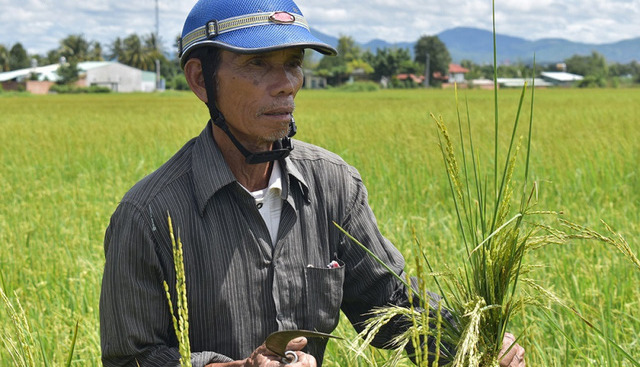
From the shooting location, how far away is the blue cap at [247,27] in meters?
1.65

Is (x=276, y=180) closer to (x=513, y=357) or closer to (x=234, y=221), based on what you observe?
(x=234, y=221)

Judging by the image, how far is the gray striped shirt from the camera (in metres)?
1.65

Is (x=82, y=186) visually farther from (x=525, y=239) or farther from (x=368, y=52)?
(x=368, y=52)

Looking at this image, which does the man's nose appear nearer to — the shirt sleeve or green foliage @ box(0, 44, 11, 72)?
the shirt sleeve

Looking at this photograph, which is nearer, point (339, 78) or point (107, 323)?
point (107, 323)

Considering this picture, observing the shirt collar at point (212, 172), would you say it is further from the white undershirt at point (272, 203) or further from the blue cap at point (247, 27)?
the blue cap at point (247, 27)

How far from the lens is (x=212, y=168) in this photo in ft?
5.77

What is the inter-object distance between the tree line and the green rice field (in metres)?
46.0

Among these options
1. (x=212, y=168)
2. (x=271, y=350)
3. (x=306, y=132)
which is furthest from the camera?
(x=306, y=132)

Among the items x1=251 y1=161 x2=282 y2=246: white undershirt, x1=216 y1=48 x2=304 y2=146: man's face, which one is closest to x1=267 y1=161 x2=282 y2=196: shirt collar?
x1=251 y1=161 x2=282 y2=246: white undershirt

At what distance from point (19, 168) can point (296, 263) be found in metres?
6.40

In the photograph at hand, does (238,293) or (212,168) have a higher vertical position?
(212,168)

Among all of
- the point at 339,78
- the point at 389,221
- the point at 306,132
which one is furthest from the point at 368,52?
the point at 389,221

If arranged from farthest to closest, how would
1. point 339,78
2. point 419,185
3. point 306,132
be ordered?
point 339,78 → point 306,132 → point 419,185
